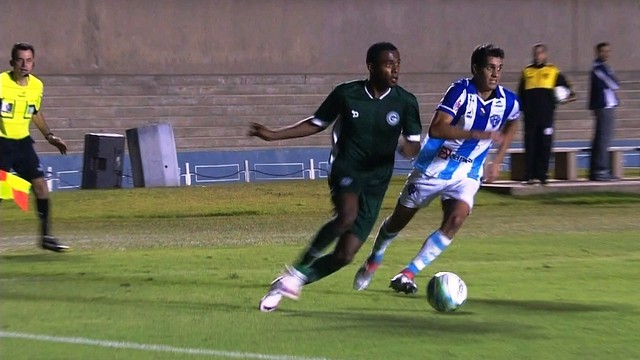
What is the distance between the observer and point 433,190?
8625 millimetres

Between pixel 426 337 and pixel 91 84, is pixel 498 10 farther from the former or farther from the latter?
pixel 426 337

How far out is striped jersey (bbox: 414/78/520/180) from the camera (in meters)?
8.48

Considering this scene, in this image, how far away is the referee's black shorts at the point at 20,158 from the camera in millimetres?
11719

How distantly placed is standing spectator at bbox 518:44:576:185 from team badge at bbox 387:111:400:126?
946 cm

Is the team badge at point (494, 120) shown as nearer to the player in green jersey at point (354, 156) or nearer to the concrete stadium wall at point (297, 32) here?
the player in green jersey at point (354, 156)

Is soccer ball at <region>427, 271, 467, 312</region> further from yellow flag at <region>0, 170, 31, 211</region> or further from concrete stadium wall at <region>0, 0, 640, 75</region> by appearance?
concrete stadium wall at <region>0, 0, 640, 75</region>

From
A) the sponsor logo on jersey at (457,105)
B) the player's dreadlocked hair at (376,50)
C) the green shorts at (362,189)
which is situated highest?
the player's dreadlocked hair at (376,50)

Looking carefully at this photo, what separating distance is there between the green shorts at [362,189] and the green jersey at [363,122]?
55 mm

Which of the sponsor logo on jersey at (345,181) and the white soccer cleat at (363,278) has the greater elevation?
the sponsor logo on jersey at (345,181)

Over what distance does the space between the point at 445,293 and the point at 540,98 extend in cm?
1021

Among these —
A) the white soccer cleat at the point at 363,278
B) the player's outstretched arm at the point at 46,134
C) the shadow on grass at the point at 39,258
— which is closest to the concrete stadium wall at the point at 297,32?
the player's outstretched arm at the point at 46,134

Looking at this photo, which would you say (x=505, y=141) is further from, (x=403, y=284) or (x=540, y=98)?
(x=540, y=98)

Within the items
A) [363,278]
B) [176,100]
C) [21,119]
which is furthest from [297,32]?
[363,278]

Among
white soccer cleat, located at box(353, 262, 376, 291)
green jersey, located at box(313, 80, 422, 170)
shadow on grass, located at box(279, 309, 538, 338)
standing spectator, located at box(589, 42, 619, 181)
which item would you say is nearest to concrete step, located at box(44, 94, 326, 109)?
standing spectator, located at box(589, 42, 619, 181)
